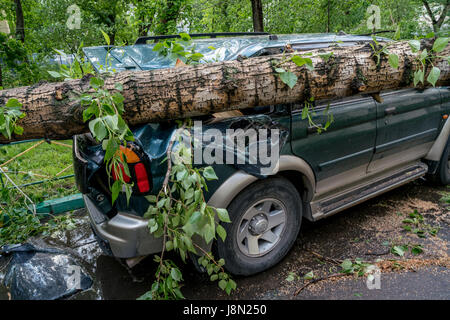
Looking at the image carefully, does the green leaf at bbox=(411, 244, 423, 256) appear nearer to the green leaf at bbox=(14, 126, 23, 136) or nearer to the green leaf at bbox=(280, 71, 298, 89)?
the green leaf at bbox=(280, 71, 298, 89)

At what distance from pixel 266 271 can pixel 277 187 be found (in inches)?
29.0

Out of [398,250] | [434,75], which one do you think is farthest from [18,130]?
[398,250]

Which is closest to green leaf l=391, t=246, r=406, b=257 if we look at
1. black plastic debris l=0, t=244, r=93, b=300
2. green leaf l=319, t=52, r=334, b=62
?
green leaf l=319, t=52, r=334, b=62

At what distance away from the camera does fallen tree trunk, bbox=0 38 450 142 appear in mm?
1931

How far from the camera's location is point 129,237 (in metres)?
2.14

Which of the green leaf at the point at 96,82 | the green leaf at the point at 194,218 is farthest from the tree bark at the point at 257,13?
the green leaf at the point at 194,218

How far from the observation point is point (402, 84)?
2.50 meters

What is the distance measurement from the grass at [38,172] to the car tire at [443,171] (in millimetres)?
4582

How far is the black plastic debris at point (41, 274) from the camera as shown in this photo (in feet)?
8.03

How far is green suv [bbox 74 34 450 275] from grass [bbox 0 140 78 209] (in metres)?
1.28

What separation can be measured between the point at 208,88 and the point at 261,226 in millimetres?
1168

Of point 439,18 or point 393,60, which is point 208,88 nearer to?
point 393,60

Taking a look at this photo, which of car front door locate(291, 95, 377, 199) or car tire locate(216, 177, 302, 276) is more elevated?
car front door locate(291, 95, 377, 199)

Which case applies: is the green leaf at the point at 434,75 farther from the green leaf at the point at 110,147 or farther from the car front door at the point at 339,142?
the green leaf at the point at 110,147
